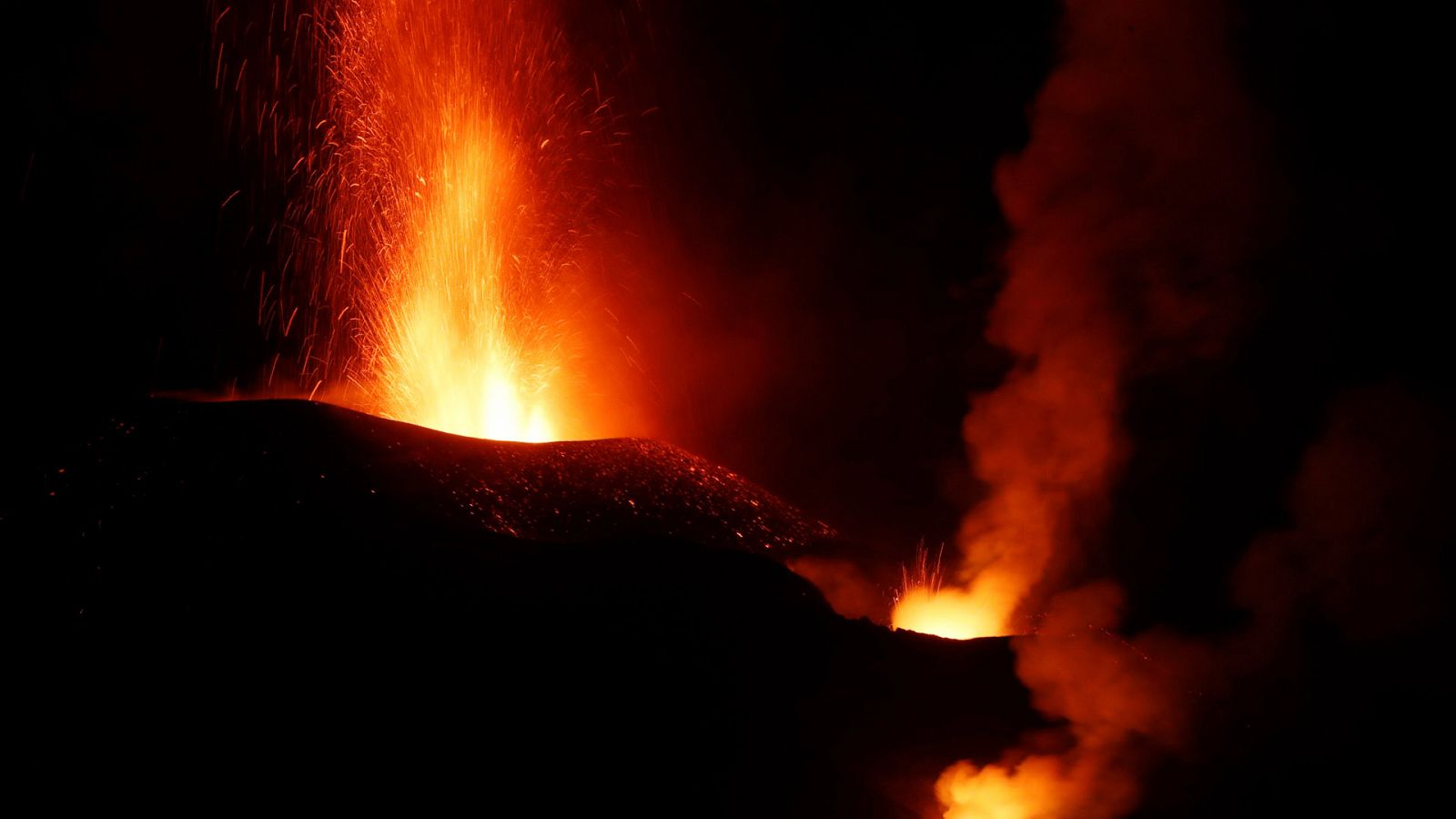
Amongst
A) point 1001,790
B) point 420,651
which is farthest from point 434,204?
point 1001,790

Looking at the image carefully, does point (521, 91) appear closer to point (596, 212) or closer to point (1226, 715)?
point (596, 212)

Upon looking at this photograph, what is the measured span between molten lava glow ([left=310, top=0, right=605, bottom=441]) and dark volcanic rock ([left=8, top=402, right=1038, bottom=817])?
10.1ft

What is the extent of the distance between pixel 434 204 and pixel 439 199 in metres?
0.06

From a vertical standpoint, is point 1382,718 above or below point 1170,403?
below

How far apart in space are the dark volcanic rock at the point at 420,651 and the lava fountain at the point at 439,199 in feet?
10.2

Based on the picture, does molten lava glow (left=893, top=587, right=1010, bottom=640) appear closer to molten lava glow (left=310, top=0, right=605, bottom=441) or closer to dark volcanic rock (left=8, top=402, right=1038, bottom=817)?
dark volcanic rock (left=8, top=402, right=1038, bottom=817)

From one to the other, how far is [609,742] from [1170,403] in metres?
6.67

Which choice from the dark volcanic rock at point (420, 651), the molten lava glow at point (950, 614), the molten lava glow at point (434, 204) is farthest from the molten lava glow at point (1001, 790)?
the molten lava glow at point (434, 204)

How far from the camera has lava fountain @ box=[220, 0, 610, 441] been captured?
873 cm

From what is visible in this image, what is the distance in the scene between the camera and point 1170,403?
9.30 metres

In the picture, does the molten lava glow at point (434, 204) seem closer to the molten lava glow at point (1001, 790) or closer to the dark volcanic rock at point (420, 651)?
the dark volcanic rock at point (420, 651)

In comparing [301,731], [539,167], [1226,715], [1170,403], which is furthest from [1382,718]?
[539,167]

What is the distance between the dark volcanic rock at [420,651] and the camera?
4.27 metres

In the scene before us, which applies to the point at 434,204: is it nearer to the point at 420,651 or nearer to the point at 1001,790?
the point at 420,651
